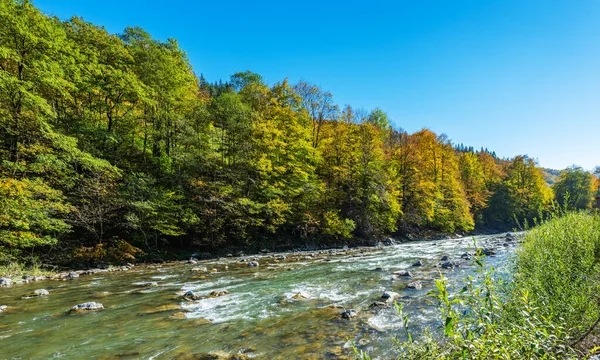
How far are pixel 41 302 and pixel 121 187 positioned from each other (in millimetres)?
10555

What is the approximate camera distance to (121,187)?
59.7 ft

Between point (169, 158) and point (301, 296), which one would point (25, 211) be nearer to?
point (169, 158)

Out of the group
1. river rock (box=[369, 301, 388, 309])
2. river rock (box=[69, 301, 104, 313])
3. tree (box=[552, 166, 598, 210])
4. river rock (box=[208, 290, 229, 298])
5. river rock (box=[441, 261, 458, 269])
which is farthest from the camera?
tree (box=[552, 166, 598, 210])

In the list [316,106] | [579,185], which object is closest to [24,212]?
[316,106]

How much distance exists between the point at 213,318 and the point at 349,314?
11.5 feet

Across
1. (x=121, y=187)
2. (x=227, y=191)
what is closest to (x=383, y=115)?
(x=227, y=191)

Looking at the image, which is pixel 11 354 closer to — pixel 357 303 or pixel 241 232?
pixel 357 303

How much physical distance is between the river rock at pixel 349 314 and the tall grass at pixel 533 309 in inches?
72.7

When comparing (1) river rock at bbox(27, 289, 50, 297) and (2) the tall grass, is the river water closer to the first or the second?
(1) river rock at bbox(27, 289, 50, 297)

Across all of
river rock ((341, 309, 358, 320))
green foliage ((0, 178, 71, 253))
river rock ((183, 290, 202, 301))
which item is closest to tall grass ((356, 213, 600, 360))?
river rock ((341, 309, 358, 320))

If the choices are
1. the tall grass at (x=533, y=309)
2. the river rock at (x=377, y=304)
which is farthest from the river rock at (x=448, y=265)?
the tall grass at (x=533, y=309)

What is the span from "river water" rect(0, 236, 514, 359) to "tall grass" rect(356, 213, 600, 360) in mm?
924

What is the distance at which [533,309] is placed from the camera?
2.76 meters

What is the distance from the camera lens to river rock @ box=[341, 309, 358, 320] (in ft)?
23.4
